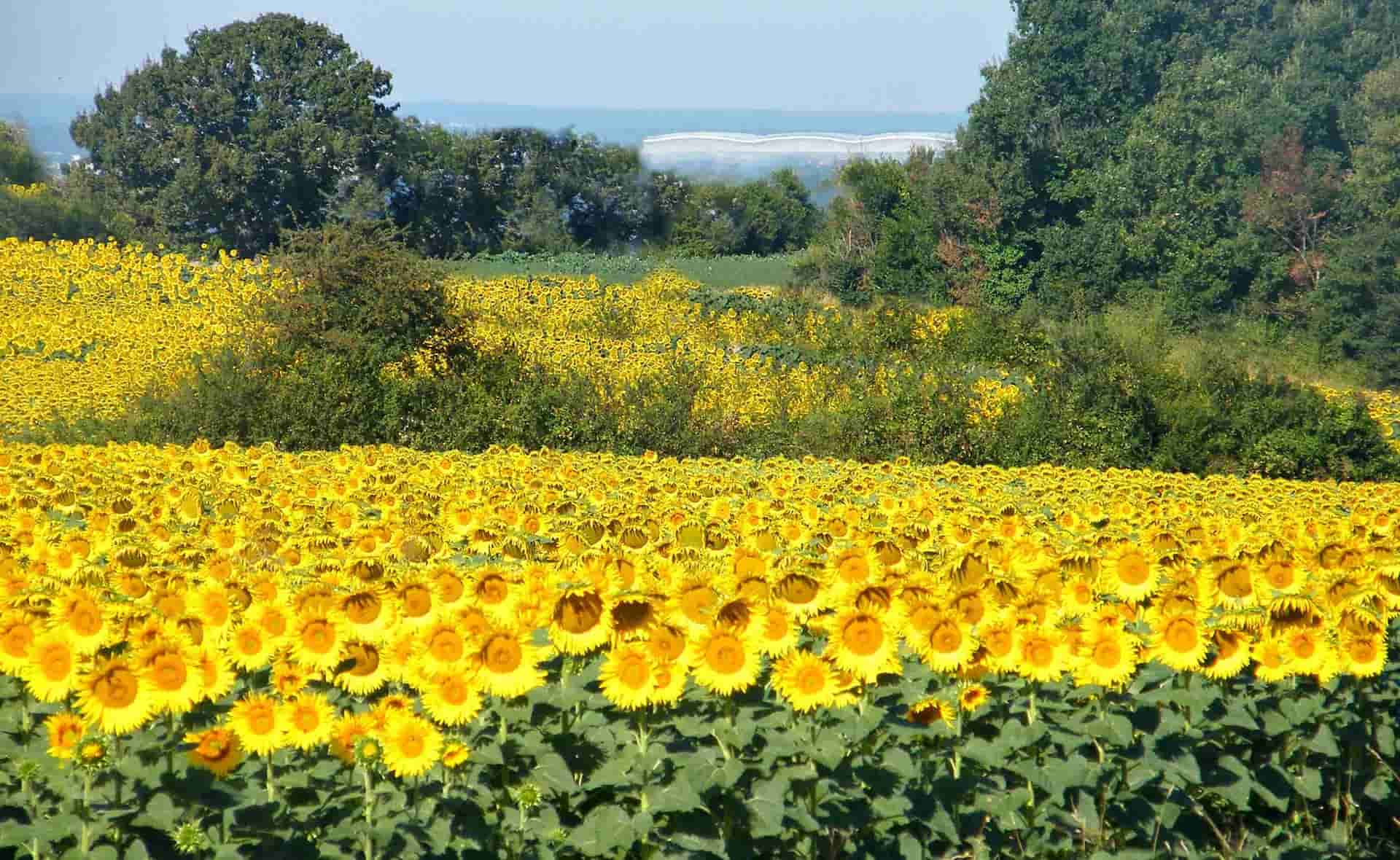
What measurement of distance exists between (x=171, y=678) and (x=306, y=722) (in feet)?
1.06

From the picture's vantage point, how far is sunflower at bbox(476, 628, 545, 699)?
3238mm

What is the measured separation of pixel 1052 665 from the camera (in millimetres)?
3592

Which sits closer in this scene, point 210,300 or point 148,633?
point 148,633

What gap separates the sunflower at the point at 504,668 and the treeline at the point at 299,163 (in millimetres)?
38373

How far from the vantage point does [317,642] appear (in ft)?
11.1

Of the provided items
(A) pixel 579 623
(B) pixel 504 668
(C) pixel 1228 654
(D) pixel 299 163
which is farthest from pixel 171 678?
(D) pixel 299 163

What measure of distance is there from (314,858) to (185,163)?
144 ft

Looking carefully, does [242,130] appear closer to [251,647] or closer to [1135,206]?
[1135,206]

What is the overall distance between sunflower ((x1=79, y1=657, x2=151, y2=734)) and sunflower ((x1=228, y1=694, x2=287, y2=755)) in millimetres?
201

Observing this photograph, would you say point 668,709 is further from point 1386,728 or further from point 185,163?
point 185,163

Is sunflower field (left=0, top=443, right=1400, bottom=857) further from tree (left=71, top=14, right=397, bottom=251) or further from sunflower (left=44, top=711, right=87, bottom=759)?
tree (left=71, top=14, right=397, bottom=251)

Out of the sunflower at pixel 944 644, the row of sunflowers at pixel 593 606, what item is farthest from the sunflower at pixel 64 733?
the sunflower at pixel 944 644

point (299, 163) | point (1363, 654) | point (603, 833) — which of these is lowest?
point (299, 163)

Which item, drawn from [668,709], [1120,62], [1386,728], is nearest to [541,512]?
[668,709]
